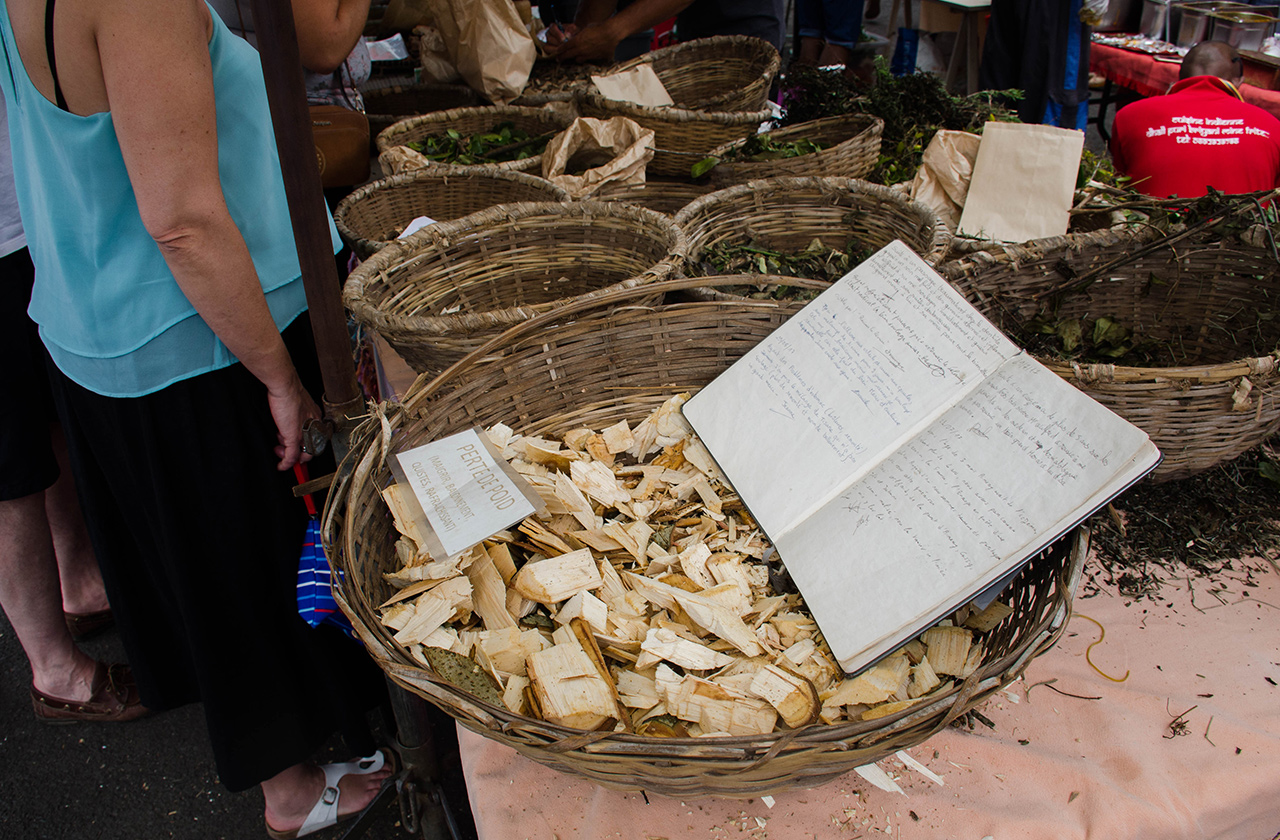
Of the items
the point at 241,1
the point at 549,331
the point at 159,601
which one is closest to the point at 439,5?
the point at 241,1

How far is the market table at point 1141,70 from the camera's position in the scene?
390 cm

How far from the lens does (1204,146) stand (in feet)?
9.69

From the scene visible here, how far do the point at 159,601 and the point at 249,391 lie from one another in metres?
0.70

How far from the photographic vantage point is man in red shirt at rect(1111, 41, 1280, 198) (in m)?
2.90

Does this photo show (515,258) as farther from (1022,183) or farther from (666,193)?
(1022,183)

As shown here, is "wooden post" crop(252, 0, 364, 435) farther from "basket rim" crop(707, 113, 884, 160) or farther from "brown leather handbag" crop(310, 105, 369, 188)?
"basket rim" crop(707, 113, 884, 160)

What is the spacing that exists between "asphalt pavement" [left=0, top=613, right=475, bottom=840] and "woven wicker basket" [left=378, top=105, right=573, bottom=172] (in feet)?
7.07

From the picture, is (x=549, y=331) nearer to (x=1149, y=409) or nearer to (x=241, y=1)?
(x=1149, y=409)

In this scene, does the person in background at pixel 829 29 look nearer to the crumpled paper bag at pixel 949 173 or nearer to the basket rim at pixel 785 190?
the crumpled paper bag at pixel 949 173

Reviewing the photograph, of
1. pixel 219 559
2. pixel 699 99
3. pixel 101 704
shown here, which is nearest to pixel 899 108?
pixel 699 99

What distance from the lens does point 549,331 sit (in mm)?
1464

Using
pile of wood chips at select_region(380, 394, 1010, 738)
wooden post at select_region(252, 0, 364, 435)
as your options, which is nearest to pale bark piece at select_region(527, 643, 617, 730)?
pile of wood chips at select_region(380, 394, 1010, 738)

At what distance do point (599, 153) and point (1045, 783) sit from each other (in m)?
2.32

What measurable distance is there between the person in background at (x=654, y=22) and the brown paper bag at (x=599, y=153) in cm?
131
